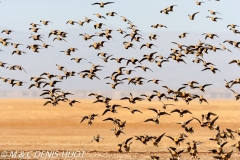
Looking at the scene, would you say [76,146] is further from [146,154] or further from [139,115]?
[139,115]

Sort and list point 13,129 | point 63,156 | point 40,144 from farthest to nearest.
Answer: point 13,129, point 40,144, point 63,156

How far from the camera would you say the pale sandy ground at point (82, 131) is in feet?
154

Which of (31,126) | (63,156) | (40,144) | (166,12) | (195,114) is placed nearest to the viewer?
(63,156)

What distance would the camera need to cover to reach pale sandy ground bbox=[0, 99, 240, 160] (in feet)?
154

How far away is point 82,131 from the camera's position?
69.8 meters

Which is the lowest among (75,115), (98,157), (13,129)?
(98,157)

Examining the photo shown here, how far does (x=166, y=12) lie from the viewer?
47.8 m

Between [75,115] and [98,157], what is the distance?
165 ft

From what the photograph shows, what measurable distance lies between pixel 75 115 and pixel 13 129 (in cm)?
2044

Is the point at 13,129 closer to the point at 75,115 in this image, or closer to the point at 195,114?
the point at 75,115

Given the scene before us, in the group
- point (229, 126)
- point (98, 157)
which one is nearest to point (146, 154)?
point (98, 157)

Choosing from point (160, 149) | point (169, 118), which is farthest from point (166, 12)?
point (169, 118)

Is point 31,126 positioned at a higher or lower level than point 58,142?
higher

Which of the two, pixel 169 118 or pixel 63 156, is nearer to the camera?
pixel 63 156
